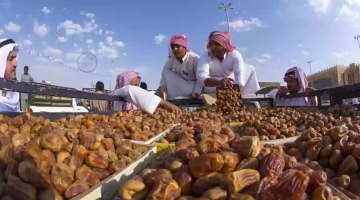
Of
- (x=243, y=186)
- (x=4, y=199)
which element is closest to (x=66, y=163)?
(x=4, y=199)

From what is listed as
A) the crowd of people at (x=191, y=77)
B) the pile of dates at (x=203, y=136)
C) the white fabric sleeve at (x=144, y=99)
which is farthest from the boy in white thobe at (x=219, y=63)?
the pile of dates at (x=203, y=136)

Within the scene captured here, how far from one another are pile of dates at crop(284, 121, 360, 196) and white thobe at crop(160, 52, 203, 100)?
355cm

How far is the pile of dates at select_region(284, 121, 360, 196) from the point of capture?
1.08 metres

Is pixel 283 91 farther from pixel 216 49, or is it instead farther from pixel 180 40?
pixel 180 40

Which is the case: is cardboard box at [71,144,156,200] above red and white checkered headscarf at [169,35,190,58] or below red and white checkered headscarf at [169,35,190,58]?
below

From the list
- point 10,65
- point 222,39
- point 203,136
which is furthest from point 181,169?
point 222,39

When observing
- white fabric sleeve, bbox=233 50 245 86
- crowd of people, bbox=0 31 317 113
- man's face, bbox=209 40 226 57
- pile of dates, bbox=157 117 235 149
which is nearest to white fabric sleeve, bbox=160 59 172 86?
crowd of people, bbox=0 31 317 113

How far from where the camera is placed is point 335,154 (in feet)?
3.96

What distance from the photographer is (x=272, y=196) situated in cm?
73

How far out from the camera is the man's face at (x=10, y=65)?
336 centimetres

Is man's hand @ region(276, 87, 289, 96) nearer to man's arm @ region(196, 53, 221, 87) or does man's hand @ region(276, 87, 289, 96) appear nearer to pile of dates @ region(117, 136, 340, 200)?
man's arm @ region(196, 53, 221, 87)

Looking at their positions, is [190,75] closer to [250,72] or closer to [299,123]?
[250,72]

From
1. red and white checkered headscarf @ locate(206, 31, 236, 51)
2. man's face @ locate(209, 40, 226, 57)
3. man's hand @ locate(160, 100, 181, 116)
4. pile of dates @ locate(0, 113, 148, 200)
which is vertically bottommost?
pile of dates @ locate(0, 113, 148, 200)

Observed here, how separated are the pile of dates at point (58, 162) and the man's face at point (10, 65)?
2.25 meters
